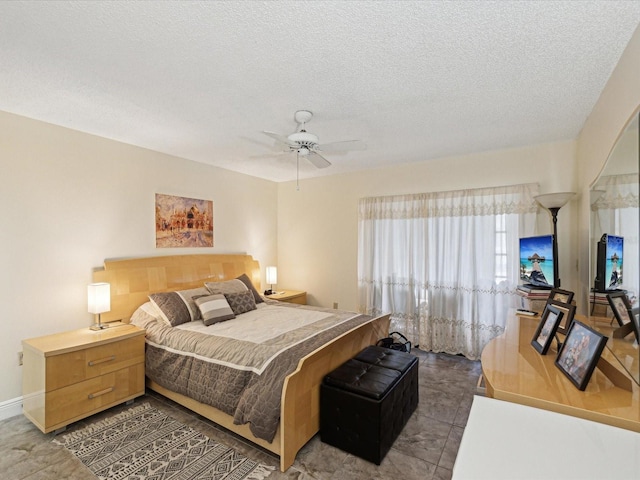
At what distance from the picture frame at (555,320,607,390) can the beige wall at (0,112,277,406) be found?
12.8 feet

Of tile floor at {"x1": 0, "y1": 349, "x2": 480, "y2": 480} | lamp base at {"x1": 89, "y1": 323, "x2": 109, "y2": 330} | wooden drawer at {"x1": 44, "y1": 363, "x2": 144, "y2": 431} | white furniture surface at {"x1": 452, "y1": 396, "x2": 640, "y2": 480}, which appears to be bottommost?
tile floor at {"x1": 0, "y1": 349, "x2": 480, "y2": 480}

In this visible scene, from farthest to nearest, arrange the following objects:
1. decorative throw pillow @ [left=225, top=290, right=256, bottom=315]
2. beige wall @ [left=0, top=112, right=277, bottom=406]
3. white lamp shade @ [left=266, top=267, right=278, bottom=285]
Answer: white lamp shade @ [left=266, top=267, right=278, bottom=285]
decorative throw pillow @ [left=225, top=290, right=256, bottom=315]
beige wall @ [left=0, top=112, right=277, bottom=406]

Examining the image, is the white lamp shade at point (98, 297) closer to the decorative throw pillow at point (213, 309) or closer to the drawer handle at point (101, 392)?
the drawer handle at point (101, 392)

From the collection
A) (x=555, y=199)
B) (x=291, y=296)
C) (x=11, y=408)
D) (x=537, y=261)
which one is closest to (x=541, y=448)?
(x=537, y=261)

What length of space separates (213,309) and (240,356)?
104 centimetres

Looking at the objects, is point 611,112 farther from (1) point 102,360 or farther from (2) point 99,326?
(2) point 99,326

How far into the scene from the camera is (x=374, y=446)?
209cm

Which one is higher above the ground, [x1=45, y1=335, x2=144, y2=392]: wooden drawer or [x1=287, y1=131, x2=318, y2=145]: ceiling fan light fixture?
[x1=287, y1=131, x2=318, y2=145]: ceiling fan light fixture

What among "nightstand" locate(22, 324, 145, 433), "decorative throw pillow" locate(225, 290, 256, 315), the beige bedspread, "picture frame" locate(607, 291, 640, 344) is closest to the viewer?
"picture frame" locate(607, 291, 640, 344)

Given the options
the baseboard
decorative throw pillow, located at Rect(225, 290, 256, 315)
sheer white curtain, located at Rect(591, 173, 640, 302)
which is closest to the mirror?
sheer white curtain, located at Rect(591, 173, 640, 302)

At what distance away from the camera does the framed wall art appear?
12.6 ft

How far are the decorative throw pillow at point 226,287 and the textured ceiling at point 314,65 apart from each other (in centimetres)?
176

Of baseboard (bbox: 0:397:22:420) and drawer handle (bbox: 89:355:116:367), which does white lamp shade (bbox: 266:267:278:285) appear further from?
baseboard (bbox: 0:397:22:420)

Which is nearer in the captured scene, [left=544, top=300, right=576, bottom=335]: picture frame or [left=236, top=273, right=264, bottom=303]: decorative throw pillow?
[left=544, top=300, right=576, bottom=335]: picture frame
